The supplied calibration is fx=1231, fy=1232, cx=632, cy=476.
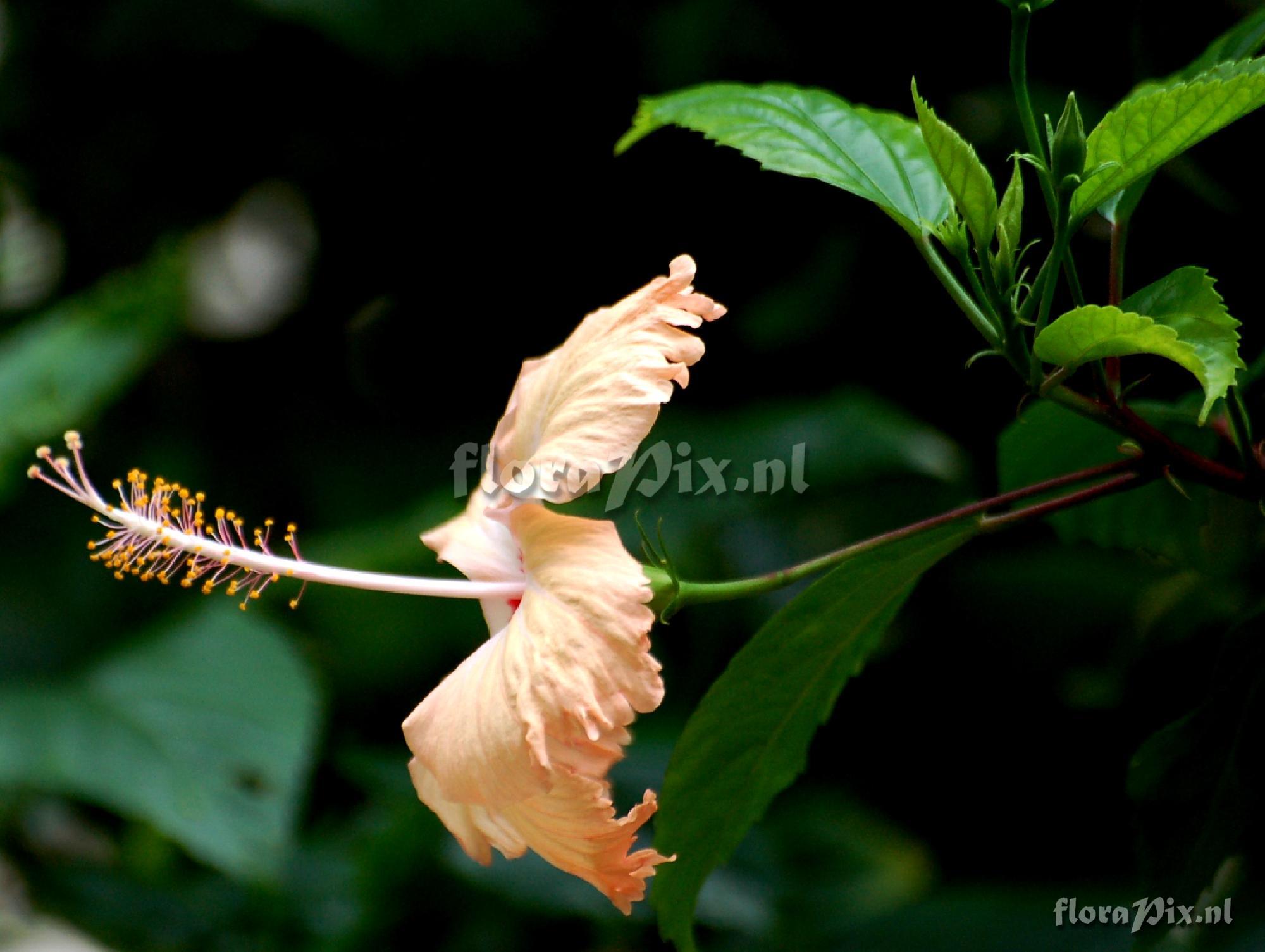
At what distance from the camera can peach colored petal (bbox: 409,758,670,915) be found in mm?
646

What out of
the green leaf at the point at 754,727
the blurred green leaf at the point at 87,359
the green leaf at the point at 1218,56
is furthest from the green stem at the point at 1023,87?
the blurred green leaf at the point at 87,359

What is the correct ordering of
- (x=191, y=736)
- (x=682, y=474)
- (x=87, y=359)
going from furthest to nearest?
(x=87, y=359)
(x=682, y=474)
(x=191, y=736)

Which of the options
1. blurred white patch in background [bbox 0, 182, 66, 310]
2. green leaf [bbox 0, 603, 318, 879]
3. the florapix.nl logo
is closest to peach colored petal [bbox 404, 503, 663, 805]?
the florapix.nl logo

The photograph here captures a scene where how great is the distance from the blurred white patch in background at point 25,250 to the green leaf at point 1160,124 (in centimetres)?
215

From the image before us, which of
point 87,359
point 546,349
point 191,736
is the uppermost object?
point 87,359

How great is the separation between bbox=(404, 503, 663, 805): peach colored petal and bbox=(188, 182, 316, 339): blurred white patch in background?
1652 millimetres

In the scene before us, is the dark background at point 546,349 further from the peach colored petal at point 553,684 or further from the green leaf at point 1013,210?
the peach colored petal at point 553,684

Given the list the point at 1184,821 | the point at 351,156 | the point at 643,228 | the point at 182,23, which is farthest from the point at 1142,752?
the point at 182,23

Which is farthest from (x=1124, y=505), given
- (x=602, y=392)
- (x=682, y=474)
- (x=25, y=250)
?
(x=25, y=250)

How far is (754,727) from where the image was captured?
2.40ft

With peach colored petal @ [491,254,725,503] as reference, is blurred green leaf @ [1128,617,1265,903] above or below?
below

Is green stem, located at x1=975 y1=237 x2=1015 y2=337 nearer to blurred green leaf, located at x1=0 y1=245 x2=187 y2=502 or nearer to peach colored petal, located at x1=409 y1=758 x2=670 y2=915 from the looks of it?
peach colored petal, located at x1=409 y1=758 x2=670 y2=915

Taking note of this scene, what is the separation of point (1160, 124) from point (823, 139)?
20cm

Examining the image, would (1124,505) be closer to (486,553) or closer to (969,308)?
(969,308)
